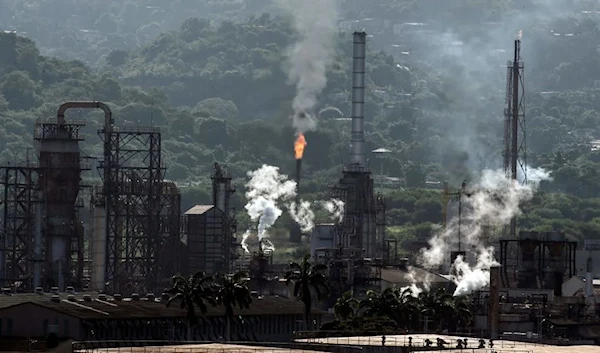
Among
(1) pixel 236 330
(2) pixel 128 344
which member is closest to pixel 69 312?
(2) pixel 128 344

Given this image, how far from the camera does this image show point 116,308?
5689 inches

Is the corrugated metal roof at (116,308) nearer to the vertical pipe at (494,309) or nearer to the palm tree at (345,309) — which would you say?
the palm tree at (345,309)

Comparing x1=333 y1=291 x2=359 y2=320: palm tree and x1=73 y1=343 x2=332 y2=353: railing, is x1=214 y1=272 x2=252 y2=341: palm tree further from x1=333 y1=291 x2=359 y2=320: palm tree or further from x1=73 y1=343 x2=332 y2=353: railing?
x1=73 y1=343 x2=332 y2=353: railing

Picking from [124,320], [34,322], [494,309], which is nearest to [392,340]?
[124,320]

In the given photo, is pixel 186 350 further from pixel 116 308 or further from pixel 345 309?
pixel 345 309

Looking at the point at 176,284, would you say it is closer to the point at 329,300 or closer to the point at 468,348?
the point at 468,348

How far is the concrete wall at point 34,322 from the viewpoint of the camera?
13525 cm

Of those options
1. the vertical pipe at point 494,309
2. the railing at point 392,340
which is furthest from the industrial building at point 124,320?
the vertical pipe at point 494,309

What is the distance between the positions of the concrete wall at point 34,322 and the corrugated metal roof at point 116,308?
396 millimetres

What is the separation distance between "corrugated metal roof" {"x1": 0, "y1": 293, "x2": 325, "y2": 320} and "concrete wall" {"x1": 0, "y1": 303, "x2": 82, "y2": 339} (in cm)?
40

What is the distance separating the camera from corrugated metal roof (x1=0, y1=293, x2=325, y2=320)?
138500 millimetres

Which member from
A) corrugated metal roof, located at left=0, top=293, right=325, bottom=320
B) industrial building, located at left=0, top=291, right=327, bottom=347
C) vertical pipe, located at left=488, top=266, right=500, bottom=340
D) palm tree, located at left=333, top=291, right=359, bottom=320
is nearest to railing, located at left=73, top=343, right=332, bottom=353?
industrial building, located at left=0, top=291, right=327, bottom=347

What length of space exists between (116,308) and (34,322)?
351 inches

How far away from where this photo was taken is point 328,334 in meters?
146
